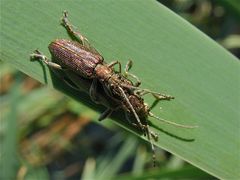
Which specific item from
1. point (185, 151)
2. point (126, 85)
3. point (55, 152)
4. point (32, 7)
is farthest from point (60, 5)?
point (55, 152)

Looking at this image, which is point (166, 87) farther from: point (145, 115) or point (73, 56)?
point (73, 56)

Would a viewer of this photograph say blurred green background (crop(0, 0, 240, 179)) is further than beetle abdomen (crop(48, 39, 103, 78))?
Yes

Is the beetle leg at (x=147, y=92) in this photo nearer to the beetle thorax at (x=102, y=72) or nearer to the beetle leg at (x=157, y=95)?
the beetle leg at (x=157, y=95)

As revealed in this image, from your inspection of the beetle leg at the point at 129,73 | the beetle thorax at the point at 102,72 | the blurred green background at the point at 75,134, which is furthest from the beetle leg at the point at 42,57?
the blurred green background at the point at 75,134

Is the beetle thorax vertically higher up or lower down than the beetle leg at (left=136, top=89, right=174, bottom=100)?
lower down

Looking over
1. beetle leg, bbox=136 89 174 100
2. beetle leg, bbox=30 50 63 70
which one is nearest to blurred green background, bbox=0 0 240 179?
beetle leg, bbox=30 50 63 70

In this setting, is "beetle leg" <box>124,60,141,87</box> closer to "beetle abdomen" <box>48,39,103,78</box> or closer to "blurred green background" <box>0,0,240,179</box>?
"beetle abdomen" <box>48,39,103,78</box>
